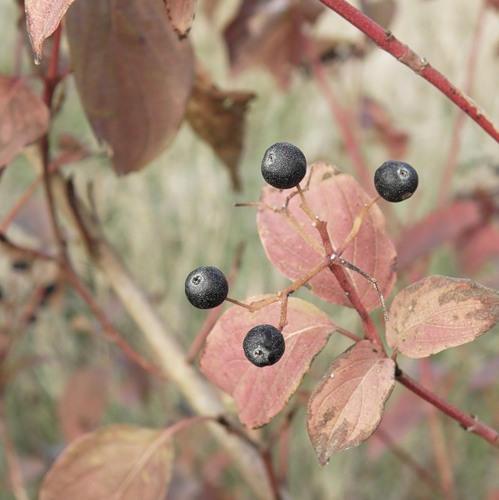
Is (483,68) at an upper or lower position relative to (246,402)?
upper

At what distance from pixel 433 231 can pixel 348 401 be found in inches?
24.0

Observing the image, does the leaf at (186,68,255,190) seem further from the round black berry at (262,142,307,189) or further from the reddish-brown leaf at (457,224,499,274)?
the reddish-brown leaf at (457,224,499,274)

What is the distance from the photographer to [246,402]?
16.6 inches

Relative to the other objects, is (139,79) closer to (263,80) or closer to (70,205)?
(70,205)

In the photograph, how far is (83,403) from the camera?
49.9 inches

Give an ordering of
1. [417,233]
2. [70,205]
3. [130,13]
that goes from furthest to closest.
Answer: [417,233], [70,205], [130,13]

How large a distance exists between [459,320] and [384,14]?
69 centimetres

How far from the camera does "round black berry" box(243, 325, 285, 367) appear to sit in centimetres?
35

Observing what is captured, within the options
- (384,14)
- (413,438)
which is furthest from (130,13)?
(413,438)

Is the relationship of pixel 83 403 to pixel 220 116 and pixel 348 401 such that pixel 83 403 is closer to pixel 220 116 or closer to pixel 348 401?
pixel 220 116

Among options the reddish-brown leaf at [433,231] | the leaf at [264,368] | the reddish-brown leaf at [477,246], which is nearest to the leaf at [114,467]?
the leaf at [264,368]

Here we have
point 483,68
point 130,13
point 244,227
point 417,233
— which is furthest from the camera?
point 483,68

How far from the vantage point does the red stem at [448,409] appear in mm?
393

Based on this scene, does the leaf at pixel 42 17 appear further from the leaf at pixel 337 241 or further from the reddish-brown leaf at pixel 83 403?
the reddish-brown leaf at pixel 83 403
